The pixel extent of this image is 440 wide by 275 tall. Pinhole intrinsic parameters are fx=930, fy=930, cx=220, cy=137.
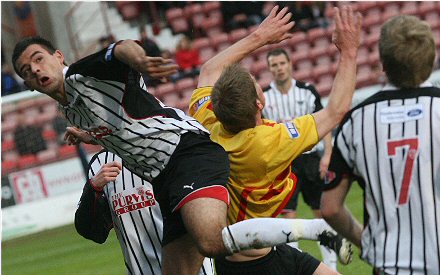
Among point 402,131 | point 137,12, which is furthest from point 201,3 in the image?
point 402,131

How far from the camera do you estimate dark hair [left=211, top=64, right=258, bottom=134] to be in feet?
15.2

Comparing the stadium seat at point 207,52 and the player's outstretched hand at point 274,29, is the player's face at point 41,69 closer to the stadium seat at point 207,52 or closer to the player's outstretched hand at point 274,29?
the player's outstretched hand at point 274,29


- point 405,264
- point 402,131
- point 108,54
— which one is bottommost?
point 405,264

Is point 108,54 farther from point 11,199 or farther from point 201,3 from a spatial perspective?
point 201,3

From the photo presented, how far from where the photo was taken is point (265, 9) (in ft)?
62.2

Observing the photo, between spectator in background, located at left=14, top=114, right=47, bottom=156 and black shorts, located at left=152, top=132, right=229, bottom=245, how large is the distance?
33.8 feet

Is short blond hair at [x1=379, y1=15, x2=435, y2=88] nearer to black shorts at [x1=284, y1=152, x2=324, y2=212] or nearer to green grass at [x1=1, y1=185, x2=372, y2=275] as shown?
green grass at [x1=1, y1=185, x2=372, y2=275]

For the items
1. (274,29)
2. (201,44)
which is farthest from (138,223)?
(201,44)

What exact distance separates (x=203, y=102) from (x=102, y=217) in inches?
33.9

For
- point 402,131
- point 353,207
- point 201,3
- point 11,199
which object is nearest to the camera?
point 402,131

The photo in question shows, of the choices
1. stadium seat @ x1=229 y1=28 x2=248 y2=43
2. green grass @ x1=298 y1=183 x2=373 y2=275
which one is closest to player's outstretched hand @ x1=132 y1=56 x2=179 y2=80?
green grass @ x1=298 y1=183 x2=373 y2=275

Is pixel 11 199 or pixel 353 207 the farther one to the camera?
pixel 11 199

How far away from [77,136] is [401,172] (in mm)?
2501

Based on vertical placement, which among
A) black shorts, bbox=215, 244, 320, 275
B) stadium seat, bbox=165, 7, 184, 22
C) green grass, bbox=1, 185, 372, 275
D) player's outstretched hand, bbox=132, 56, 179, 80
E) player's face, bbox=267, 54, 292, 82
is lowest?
green grass, bbox=1, 185, 372, 275
